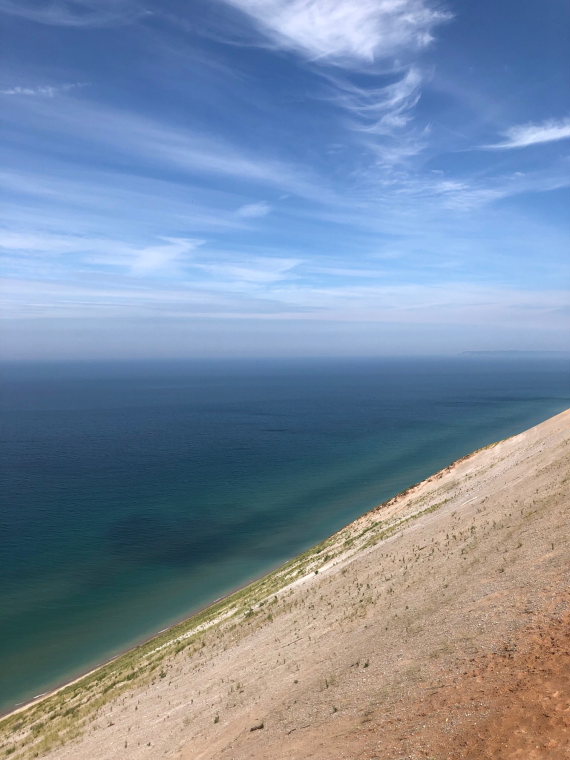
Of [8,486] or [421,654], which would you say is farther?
[8,486]

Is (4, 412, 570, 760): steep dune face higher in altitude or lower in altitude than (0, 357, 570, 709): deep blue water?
higher

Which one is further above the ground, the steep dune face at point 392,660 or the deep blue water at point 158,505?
the steep dune face at point 392,660

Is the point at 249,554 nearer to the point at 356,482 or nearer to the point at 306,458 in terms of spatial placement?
the point at 356,482

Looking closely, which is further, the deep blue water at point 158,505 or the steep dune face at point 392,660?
the deep blue water at point 158,505

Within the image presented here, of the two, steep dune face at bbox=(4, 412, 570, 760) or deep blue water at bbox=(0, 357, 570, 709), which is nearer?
steep dune face at bbox=(4, 412, 570, 760)

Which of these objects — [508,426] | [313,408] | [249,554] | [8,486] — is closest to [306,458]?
[249,554]
